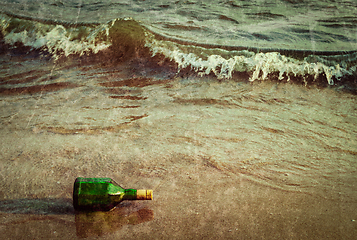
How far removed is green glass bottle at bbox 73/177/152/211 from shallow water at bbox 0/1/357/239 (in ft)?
0.12

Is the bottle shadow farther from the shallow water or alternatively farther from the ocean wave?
the ocean wave

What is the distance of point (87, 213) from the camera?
2.63 ft

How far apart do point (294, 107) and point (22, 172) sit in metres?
1.22

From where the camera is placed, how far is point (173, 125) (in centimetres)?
123

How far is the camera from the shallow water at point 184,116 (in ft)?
2.69

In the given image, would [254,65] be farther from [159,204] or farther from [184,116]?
[159,204]

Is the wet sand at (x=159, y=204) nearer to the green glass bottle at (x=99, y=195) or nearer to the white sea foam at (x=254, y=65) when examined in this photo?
the green glass bottle at (x=99, y=195)

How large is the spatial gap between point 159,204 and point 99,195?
18 centimetres

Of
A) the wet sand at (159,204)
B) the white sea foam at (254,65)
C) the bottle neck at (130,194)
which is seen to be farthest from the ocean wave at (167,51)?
the bottle neck at (130,194)

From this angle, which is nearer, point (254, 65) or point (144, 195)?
point (144, 195)

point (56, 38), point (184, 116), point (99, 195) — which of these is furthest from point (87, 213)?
point (56, 38)

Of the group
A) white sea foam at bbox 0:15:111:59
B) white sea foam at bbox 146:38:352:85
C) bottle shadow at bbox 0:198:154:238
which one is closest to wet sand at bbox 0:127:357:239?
bottle shadow at bbox 0:198:154:238

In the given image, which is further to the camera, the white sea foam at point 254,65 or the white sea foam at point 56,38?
the white sea foam at point 56,38

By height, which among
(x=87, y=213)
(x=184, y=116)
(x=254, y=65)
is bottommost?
(x=87, y=213)
